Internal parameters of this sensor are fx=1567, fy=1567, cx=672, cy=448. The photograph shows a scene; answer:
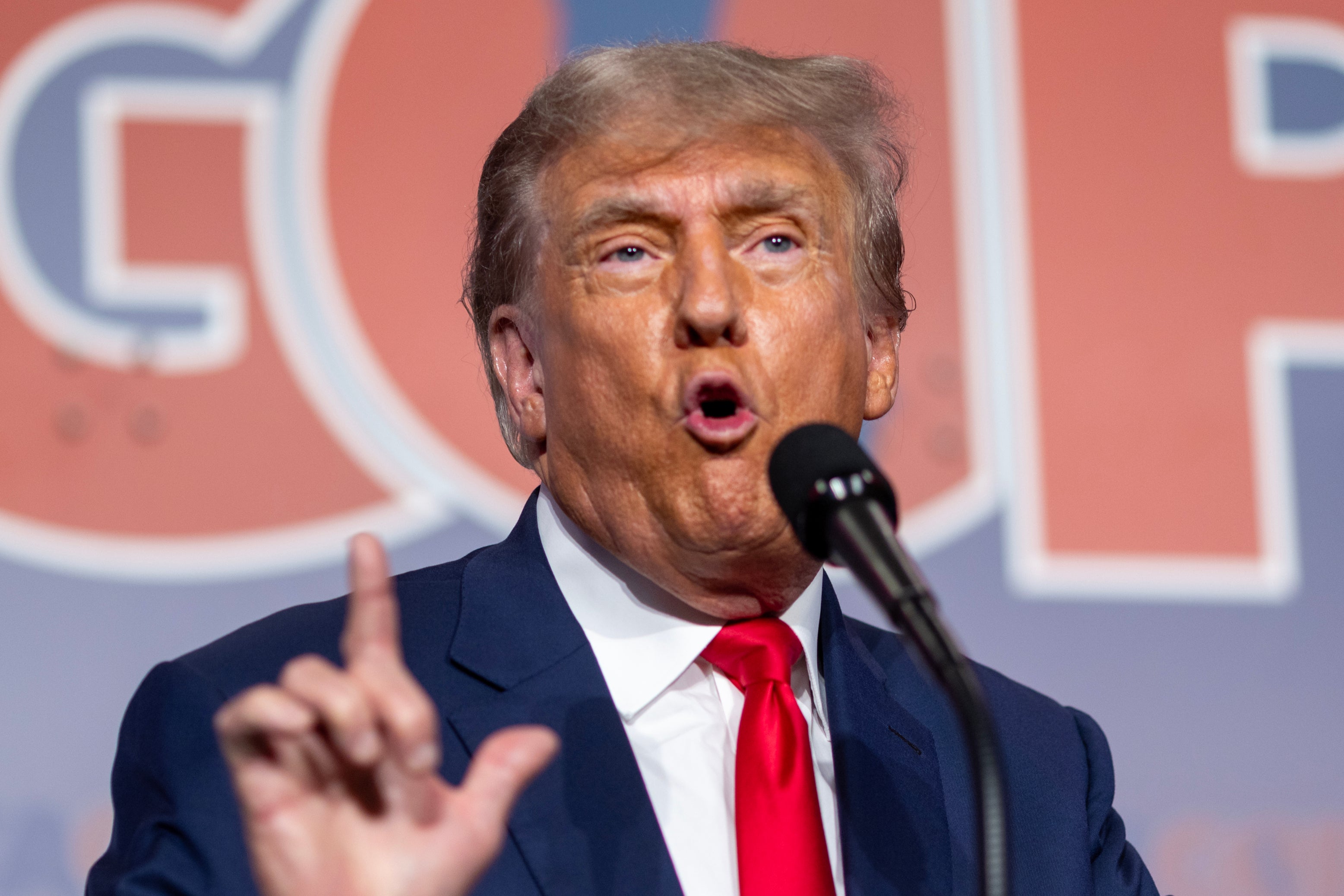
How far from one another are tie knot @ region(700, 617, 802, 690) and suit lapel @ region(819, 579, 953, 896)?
0.08 meters

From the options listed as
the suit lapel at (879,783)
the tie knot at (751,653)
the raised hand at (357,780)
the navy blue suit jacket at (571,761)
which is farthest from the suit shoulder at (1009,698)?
the raised hand at (357,780)

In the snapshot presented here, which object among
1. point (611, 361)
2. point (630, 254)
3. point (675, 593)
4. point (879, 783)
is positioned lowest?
point (879, 783)

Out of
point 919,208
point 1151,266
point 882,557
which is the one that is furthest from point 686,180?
point 1151,266

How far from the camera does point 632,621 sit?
165cm

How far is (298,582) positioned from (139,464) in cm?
29

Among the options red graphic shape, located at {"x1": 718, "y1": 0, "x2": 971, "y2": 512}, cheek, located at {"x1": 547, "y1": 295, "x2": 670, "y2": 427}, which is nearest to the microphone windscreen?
cheek, located at {"x1": 547, "y1": 295, "x2": 670, "y2": 427}

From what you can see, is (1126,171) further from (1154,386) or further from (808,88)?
(808,88)

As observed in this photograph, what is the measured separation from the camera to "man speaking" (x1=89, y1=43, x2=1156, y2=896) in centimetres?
149

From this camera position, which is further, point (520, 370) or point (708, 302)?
point (520, 370)

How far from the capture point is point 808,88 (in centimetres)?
174

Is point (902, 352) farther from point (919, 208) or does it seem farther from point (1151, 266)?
point (1151, 266)

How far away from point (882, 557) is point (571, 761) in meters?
0.56

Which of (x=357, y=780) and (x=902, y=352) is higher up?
(x=902, y=352)

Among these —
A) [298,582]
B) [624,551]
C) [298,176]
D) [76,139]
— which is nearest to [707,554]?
[624,551]
